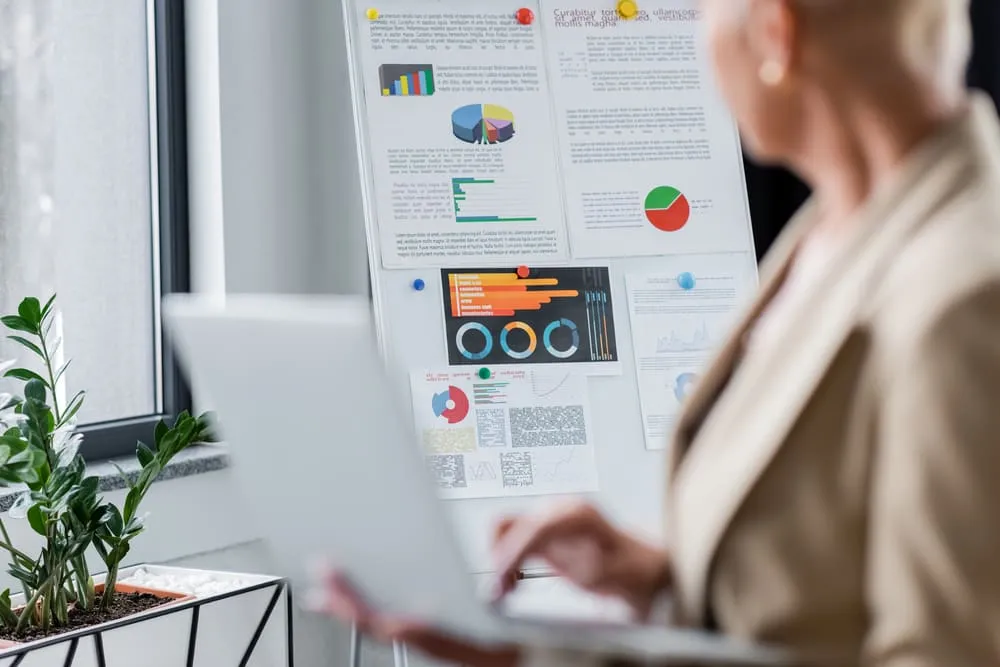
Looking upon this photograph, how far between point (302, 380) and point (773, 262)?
1.03 ft

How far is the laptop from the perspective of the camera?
1.92ft

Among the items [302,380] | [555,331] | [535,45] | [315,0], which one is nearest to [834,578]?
[302,380]

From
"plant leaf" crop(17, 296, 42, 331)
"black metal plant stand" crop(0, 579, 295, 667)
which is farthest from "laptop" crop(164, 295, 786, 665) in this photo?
"plant leaf" crop(17, 296, 42, 331)

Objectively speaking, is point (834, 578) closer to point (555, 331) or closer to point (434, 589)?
point (434, 589)

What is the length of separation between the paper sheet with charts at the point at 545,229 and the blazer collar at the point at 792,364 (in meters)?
1.43

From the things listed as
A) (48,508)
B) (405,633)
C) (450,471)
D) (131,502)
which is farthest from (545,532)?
(450,471)

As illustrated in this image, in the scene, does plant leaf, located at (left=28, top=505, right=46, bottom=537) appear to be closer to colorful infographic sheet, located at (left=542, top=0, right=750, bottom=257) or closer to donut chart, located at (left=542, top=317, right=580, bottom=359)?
donut chart, located at (left=542, top=317, right=580, bottom=359)

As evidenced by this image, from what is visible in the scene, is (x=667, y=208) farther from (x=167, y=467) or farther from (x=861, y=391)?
(x=861, y=391)

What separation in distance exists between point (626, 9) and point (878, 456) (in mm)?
1844

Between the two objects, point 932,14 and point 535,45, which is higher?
point 535,45

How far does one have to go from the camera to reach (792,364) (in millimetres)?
588

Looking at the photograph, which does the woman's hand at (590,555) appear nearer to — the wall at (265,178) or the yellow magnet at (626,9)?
the wall at (265,178)

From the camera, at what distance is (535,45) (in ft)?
7.30

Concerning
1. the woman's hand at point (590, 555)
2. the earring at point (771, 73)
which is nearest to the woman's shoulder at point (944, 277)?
the earring at point (771, 73)
